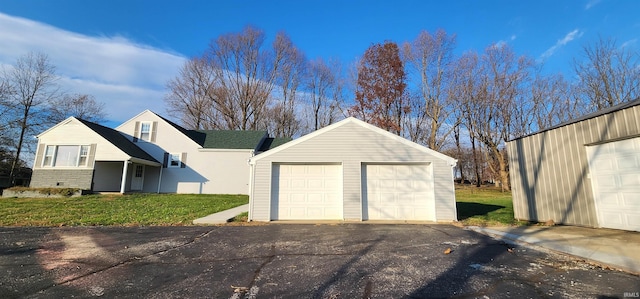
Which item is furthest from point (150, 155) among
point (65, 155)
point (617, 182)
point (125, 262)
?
point (617, 182)

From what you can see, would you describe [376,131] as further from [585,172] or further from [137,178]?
[137,178]

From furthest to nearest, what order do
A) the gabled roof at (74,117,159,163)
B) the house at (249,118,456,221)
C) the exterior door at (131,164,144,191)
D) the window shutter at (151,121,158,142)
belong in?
1. the window shutter at (151,121,158,142)
2. the exterior door at (131,164,144,191)
3. the gabled roof at (74,117,159,163)
4. the house at (249,118,456,221)

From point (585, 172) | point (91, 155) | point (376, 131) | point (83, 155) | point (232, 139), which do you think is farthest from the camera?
point (232, 139)

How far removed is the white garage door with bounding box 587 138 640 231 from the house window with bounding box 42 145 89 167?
24394 millimetres

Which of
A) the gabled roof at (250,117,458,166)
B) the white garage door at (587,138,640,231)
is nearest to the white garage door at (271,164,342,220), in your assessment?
the gabled roof at (250,117,458,166)

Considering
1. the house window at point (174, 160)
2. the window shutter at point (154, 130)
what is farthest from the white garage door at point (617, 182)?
the window shutter at point (154, 130)

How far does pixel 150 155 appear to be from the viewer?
66.7 ft

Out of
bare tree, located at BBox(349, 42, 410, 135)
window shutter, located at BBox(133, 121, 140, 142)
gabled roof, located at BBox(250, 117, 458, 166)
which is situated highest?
bare tree, located at BBox(349, 42, 410, 135)

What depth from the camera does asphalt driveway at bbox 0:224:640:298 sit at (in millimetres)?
3500

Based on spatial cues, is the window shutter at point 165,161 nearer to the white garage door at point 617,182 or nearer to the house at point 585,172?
the house at point 585,172

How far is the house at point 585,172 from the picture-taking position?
7.06 m

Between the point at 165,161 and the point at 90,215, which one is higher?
the point at 165,161

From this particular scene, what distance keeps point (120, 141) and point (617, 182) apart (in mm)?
24108

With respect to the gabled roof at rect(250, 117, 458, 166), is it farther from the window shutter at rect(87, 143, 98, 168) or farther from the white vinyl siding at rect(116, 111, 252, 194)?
the window shutter at rect(87, 143, 98, 168)
